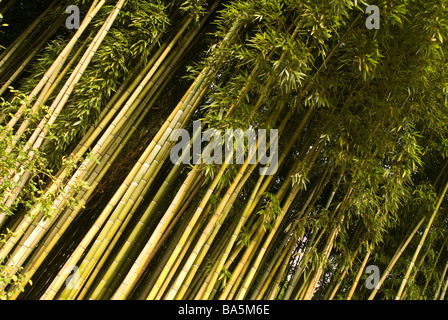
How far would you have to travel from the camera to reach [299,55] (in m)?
2.88

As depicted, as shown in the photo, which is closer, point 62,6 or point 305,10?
point 305,10

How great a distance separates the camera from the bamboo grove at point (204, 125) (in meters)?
2.91

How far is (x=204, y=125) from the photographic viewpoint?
3553 mm

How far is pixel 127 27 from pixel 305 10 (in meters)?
1.56

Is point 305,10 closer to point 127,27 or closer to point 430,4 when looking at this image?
point 430,4

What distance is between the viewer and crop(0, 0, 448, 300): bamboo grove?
2912mm

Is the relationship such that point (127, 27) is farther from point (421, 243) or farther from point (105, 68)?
point (421, 243)

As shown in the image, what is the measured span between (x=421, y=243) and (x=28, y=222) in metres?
3.73

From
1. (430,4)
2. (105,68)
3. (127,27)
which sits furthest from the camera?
(127,27)

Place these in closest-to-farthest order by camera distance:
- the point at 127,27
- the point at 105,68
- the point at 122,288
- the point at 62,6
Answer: the point at 122,288 → the point at 105,68 → the point at 127,27 → the point at 62,6

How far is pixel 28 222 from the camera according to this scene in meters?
2.93

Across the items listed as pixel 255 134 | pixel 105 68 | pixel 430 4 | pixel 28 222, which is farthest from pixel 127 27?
pixel 430 4
